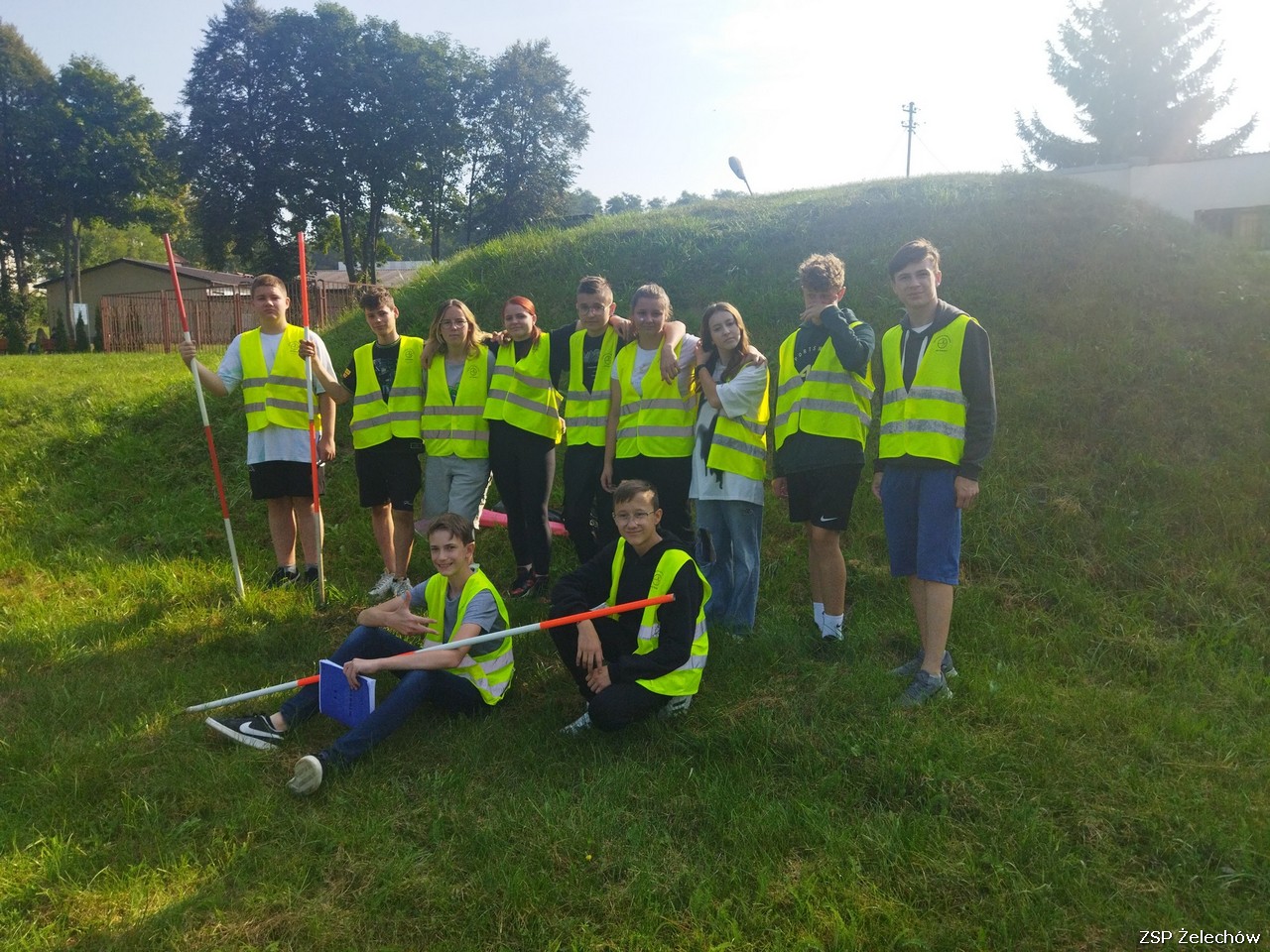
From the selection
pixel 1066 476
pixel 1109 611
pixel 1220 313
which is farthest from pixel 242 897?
pixel 1220 313

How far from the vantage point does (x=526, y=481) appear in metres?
5.17

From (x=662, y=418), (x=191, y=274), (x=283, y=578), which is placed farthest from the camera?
(x=191, y=274)

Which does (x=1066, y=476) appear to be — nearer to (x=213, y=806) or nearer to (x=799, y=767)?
(x=799, y=767)

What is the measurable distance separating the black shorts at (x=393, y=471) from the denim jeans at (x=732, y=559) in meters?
1.96

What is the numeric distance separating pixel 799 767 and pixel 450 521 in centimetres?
183

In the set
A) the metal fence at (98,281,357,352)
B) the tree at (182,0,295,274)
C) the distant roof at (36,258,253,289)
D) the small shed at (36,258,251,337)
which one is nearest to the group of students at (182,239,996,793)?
the metal fence at (98,281,357,352)

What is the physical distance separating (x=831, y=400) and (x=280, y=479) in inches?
138

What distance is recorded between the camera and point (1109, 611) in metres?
4.90

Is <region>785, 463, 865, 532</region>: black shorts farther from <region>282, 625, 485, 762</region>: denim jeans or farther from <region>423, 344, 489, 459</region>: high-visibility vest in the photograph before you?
<region>423, 344, 489, 459</region>: high-visibility vest

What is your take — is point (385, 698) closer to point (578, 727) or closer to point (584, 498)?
point (578, 727)

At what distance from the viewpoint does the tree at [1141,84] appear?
28078 millimetres

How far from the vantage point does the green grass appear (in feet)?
8.79

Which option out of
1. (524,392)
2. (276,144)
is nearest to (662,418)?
(524,392)

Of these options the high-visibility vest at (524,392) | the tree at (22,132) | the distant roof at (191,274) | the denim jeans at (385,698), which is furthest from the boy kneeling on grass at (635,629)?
the tree at (22,132)
